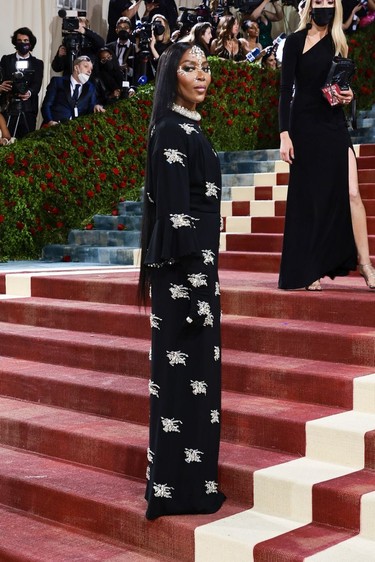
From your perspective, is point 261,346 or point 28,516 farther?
point 261,346

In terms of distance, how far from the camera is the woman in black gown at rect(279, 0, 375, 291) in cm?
498

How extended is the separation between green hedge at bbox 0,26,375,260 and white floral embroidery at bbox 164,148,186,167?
4.73 metres

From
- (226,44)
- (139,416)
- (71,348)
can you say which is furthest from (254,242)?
(226,44)

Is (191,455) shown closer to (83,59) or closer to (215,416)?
(215,416)

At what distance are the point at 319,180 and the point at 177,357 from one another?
1.85 metres

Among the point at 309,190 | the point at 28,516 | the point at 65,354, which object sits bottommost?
the point at 28,516

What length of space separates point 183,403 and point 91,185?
5264mm

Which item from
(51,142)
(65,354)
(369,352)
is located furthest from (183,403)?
(51,142)

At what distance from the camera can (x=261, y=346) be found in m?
4.64

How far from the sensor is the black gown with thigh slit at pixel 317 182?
16.4 feet

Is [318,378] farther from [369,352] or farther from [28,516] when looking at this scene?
[28,516]

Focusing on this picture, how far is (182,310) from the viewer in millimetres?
3420

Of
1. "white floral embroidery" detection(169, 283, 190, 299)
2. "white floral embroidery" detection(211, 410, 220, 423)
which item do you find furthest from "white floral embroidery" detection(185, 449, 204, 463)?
"white floral embroidery" detection(169, 283, 190, 299)

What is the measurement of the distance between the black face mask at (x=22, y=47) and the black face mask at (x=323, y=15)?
15.6 ft
